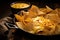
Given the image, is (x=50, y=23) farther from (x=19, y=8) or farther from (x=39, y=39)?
(x=19, y=8)

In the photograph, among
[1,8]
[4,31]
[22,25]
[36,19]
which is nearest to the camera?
[22,25]

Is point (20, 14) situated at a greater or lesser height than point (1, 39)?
greater

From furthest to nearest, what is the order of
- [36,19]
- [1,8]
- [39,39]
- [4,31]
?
[1,8]
[4,31]
[36,19]
[39,39]

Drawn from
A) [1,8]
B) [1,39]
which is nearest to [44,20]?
[1,39]

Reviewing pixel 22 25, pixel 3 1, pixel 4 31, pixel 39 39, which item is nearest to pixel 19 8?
Answer: pixel 4 31

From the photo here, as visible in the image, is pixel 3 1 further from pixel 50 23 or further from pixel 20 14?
pixel 50 23

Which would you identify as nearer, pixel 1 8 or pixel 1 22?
pixel 1 22

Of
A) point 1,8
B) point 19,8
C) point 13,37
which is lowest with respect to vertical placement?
point 1,8

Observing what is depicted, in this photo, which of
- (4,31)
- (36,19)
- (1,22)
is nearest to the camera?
(36,19)

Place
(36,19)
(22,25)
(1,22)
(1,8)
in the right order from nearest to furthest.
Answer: (22,25)
(36,19)
(1,22)
(1,8)
